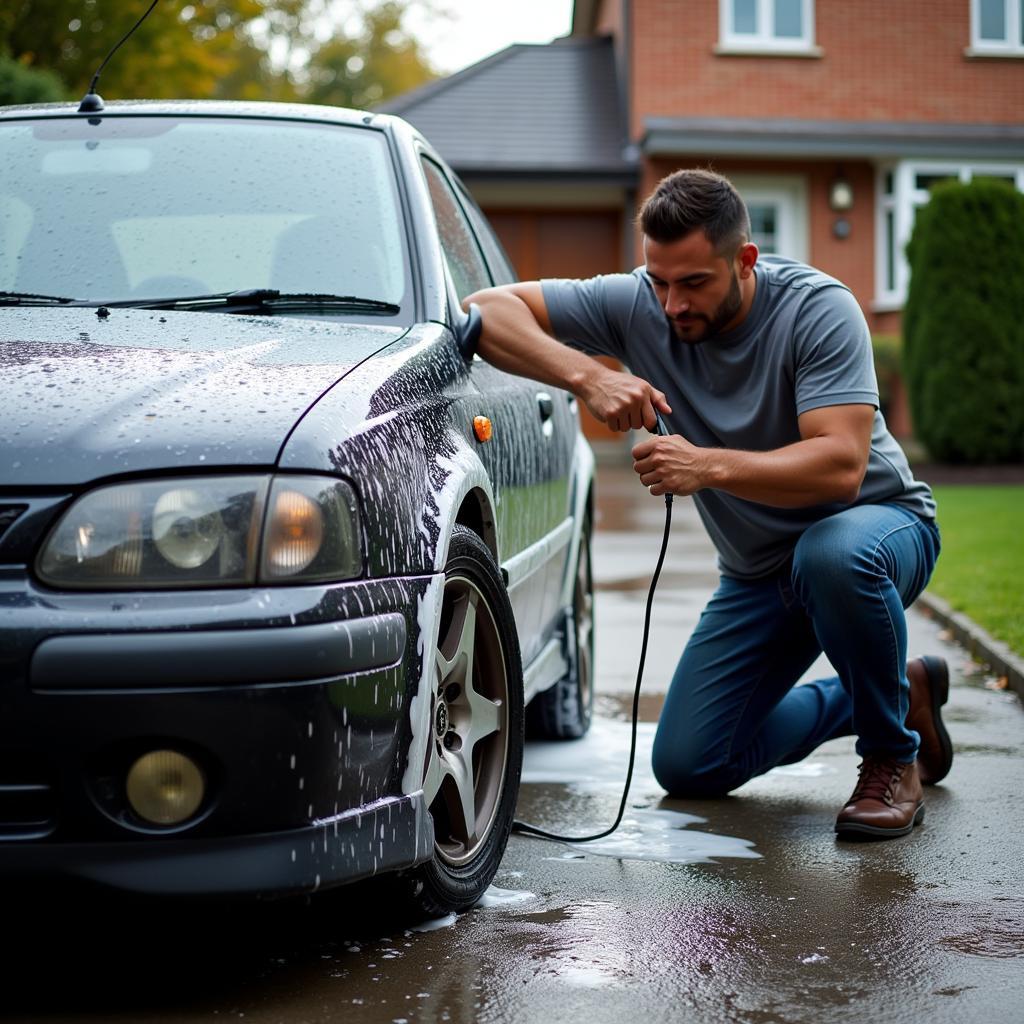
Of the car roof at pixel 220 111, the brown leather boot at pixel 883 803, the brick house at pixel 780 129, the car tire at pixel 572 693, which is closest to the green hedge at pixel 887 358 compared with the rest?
the brick house at pixel 780 129

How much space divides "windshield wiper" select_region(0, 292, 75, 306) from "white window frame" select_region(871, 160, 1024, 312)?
18394 mm

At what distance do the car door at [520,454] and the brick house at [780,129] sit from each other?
52.4 ft

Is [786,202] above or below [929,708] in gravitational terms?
above

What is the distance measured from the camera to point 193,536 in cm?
247

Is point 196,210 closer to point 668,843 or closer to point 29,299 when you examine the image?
point 29,299

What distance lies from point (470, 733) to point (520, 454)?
2.97ft

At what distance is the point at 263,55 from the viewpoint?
4778cm

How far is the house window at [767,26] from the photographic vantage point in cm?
2081

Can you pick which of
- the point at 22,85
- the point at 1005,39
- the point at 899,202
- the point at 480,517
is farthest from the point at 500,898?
the point at 1005,39

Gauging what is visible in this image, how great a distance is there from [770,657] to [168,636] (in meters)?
2.29

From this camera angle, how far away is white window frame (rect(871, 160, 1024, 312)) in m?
20.9

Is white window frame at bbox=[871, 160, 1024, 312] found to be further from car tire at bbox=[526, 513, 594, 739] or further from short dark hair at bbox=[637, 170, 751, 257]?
short dark hair at bbox=[637, 170, 751, 257]

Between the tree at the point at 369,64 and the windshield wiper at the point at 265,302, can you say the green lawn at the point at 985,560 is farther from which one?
the tree at the point at 369,64

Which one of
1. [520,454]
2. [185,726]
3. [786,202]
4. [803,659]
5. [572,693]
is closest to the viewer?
[185,726]
